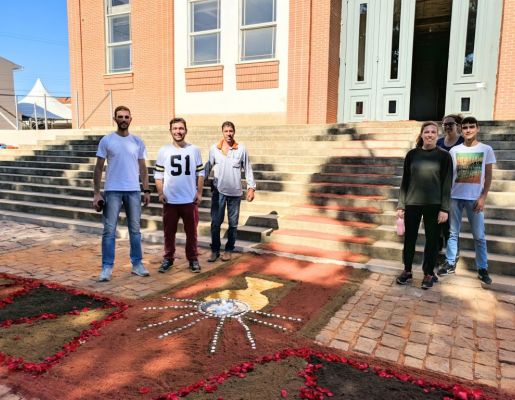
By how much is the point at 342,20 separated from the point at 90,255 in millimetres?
9772

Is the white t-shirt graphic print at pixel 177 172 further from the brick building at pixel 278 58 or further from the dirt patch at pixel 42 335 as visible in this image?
the brick building at pixel 278 58

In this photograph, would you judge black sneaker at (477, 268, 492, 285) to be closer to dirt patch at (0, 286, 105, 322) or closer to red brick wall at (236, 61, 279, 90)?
dirt patch at (0, 286, 105, 322)

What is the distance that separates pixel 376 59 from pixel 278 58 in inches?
110

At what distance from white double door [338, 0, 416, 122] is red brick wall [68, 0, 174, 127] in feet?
19.4

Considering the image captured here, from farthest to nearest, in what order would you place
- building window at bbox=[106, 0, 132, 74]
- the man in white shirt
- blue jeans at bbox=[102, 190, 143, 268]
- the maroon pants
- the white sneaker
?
building window at bbox=[106, 0, 132, 74]
the maroon pants
the white sneaker
blue jeans at bbox=[102, 190, 143, 268]
the man in white shirt

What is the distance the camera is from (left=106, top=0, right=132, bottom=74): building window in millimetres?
15203

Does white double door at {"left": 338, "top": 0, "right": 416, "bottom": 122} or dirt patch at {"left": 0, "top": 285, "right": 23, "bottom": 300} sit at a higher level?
white double door at {"left": 338, "top": 0, "right": 416, "bottom": 122}

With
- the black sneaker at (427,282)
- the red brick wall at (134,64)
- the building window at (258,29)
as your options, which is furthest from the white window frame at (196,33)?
the black sneaker at (427,282)

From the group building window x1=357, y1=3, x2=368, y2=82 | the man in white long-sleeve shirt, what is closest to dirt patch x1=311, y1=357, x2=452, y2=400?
the man in white long-sleeve shirt

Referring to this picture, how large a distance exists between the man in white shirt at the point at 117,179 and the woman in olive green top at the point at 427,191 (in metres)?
3.08

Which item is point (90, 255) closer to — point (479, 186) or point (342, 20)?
point (479, 186)

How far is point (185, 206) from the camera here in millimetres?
5262

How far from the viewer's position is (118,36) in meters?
15.5

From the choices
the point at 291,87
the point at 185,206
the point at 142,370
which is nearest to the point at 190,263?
the point at 185,206
